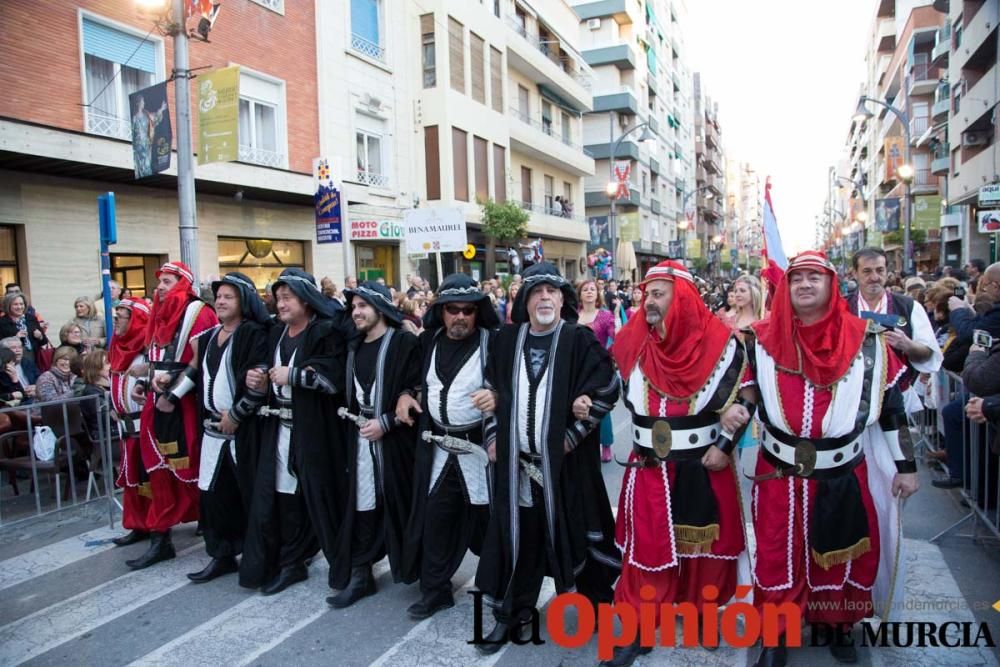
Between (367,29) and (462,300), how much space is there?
1683cm

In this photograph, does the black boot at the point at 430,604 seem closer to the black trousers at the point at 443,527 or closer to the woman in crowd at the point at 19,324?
the black trousers at the point at 443,527

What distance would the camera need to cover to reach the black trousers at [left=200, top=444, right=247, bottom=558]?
15.9ft

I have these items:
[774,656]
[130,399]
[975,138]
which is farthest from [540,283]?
[975,138]

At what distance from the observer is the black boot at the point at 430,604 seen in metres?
4.14

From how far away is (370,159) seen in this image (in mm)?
19109

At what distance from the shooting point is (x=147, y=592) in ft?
15.3

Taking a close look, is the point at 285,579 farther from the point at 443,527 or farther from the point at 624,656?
the point at 624,656

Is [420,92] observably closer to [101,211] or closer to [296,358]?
[101,211]

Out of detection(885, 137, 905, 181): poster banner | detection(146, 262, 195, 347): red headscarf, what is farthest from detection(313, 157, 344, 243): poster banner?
detection(885, 137, 905, 181): poster banner

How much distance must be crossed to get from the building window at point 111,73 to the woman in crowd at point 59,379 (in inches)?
230

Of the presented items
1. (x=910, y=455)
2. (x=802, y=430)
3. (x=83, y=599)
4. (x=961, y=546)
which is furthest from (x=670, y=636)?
(x=83, y=599)

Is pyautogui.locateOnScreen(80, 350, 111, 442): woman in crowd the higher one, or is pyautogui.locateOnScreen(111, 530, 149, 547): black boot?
pyautogui.locateOnScreen(80, 350, 111, 442): woman in crowd

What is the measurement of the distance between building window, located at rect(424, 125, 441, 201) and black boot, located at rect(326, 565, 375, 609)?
17281 mm

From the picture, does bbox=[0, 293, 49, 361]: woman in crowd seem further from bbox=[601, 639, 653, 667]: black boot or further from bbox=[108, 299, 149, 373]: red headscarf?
bbox=[601, 639, 653, 667]: black boot
